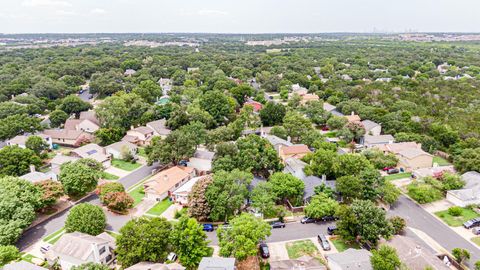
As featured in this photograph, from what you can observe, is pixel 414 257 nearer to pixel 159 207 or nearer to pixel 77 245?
pixel 159 207

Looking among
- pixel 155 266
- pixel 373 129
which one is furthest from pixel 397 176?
pixel 155 266

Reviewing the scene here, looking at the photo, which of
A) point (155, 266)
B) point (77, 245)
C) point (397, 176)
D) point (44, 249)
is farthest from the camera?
point (397, 176)

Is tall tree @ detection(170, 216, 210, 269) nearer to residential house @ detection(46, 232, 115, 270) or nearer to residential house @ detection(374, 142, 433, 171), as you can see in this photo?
residential house @ detection(46, 232, 115, 270)

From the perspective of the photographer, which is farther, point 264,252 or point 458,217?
point 458,217

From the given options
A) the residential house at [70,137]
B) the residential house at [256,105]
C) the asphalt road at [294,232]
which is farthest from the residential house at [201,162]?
the residential house at [256,105]

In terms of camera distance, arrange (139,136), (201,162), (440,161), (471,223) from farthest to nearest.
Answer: (139,136) → (440,161) → (201,162) → (471,223)

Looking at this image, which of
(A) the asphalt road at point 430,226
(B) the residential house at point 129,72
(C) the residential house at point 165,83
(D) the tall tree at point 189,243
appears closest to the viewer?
(D) the tall tree at point 189,243

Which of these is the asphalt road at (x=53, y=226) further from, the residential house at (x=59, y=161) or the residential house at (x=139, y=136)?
the residential house at (x=139, y=136)
